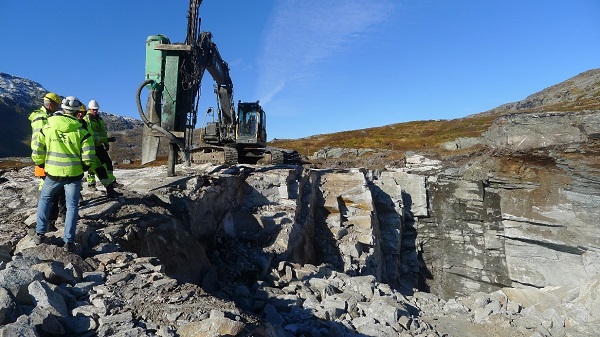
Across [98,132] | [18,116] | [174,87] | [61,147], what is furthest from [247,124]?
[18,116]

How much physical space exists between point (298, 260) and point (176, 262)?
4.90 meters

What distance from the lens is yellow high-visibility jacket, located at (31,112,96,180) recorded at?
4.78 meters

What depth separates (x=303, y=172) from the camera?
14797 mm

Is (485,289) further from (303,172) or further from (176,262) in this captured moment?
(176,262)

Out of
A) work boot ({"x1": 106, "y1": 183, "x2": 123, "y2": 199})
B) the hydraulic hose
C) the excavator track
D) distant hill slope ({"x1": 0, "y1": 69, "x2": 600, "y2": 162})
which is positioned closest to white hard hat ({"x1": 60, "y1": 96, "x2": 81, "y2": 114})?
work boot ({"x1": 106, "y1": 183, "x2": 123, "y2": 199})

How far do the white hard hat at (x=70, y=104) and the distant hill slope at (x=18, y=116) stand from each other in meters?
66.6

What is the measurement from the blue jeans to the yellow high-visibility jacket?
0.10 metres

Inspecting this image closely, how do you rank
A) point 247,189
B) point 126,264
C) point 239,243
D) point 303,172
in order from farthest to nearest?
1. point 303,172
2. point 247,189
3. point 239,243
4. point 126,264

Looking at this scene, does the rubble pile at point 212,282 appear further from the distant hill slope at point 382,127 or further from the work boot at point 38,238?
the distant hill slope at point 382,127

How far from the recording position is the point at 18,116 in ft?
291

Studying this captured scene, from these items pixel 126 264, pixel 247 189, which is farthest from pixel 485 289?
pixel 126 264

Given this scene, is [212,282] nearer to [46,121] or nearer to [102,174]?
[102,174]

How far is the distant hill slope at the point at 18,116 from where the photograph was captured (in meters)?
71.4

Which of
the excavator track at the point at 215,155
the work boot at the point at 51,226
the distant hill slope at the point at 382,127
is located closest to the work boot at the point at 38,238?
the work boot at the point at 51,226
